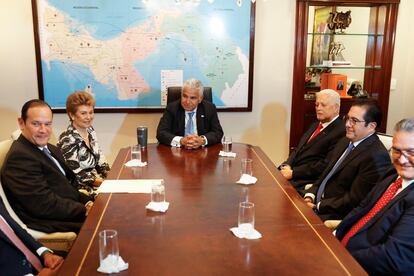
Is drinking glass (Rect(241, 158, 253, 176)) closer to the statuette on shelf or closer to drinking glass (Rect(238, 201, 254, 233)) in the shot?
drinking glass (Rect(238, 201, 254, 233))

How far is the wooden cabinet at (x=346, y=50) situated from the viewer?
12.9ft

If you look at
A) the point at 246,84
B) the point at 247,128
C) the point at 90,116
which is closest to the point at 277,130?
the point at 247,128

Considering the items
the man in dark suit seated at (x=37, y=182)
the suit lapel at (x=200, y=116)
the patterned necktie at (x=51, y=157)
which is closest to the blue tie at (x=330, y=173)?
the suit lapel at (x=200, y=116)

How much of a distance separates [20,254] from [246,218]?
37.4 inches

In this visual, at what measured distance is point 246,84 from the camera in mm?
4051

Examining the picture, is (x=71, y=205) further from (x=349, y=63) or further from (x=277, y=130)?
(x=349, y=63)

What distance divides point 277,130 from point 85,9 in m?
2.24

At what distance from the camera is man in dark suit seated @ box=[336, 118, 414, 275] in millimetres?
1525

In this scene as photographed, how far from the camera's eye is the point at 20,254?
5.46ft

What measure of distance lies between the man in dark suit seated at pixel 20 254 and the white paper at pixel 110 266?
1.64 feet

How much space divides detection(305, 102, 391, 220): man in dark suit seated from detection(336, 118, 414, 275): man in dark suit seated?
0.29 meters

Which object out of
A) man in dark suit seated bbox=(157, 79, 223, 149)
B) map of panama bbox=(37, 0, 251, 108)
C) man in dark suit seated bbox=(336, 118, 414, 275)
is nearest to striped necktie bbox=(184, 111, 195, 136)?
man in dark suit seated bbox=(157, 79, 223, 149)

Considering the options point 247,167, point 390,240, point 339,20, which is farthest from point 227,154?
point 339,20

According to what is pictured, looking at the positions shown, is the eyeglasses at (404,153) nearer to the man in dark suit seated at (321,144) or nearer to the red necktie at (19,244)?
the man in dark suit seated at (321,144)
